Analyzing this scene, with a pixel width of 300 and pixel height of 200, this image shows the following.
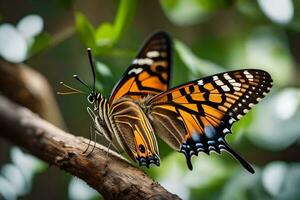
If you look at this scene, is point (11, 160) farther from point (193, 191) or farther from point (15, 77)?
point (193, 191)

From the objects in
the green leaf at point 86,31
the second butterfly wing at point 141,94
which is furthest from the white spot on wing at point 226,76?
the green leaf at point 86,31

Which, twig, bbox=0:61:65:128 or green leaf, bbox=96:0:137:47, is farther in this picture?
twig, bbox=0:61:65:128

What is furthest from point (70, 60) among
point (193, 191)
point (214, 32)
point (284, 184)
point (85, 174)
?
point (85, 174)

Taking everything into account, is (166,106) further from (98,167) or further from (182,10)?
(182,10)

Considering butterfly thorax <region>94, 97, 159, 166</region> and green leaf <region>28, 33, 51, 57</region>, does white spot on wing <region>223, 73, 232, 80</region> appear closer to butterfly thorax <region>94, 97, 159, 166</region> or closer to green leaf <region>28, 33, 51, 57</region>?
butterfly thorax <region>94, 97, 159, 166</region>

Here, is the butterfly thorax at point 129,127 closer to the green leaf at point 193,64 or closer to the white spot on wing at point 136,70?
the white spot on wing at point 136,70

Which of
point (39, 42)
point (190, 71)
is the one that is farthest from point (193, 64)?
point (39, 42)

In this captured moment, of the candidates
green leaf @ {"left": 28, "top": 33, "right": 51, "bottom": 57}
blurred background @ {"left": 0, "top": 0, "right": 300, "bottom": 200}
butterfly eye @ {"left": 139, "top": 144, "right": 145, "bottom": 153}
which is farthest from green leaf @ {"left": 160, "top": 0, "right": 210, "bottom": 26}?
butterfly eye @ {"left": 139, "top": 144, "right": 145, "bottom": 153}
